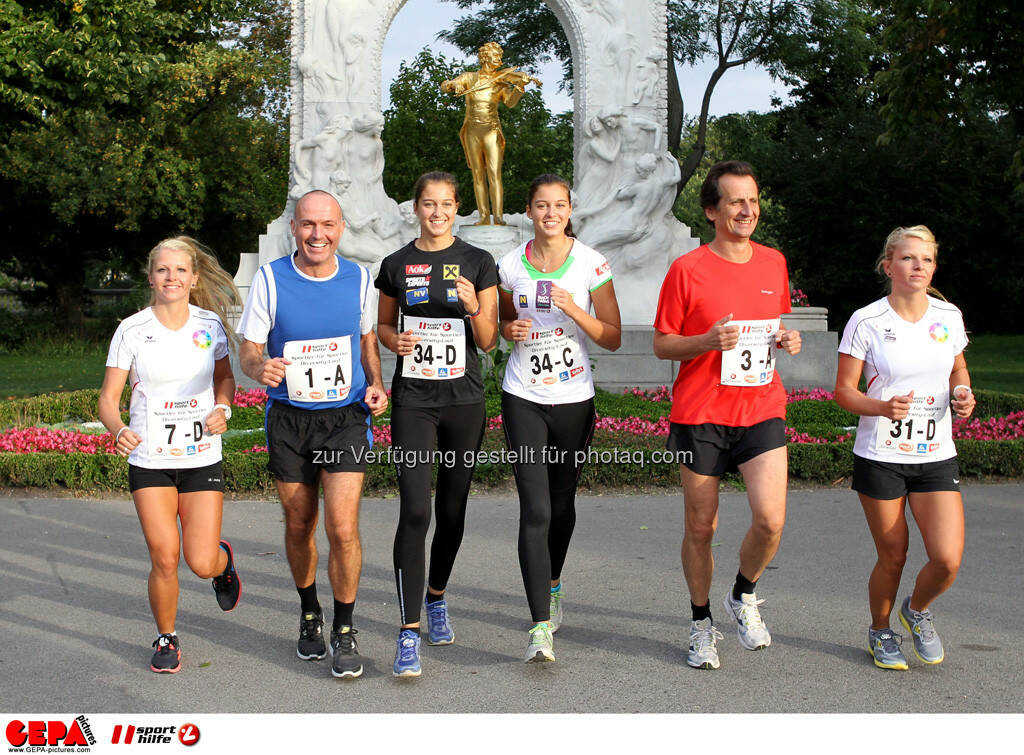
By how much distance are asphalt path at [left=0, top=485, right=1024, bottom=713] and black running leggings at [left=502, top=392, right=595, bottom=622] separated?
34 centimetres

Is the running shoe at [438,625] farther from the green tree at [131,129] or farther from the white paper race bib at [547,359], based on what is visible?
the green tree at [131,129]

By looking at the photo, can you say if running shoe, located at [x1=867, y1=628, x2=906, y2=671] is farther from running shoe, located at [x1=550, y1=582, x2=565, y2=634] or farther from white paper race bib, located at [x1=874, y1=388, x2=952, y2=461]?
running shoe, located at [x1=550, y1=582, x2=565, y2=634]

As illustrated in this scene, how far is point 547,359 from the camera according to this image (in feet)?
15.5

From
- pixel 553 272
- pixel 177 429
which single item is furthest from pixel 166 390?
pixel 553 272

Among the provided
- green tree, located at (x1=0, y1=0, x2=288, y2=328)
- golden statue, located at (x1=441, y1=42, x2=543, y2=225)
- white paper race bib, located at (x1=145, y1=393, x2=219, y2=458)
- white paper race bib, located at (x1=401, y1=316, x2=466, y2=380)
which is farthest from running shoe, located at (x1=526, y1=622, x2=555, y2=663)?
green tree, located at (x1=0, y1=0, x2=288, y2=328)

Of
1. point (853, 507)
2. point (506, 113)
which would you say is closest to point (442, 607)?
point (853, 507)

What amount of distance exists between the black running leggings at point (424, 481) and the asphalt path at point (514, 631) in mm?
361

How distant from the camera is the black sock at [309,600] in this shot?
15.4 feet

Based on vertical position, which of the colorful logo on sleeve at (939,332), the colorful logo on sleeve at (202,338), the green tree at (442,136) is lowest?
the colorful logo on sleeve at (202,338)
